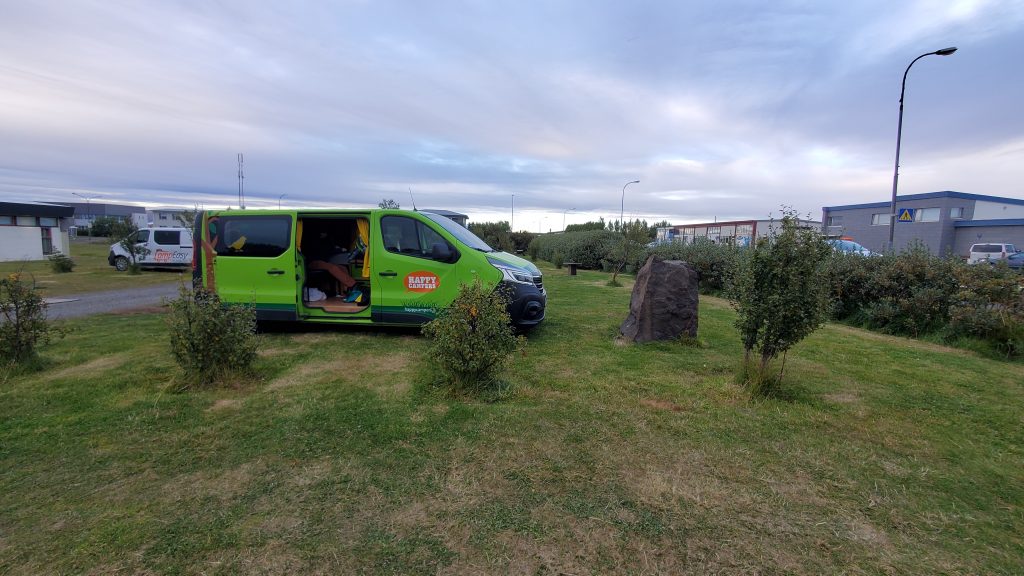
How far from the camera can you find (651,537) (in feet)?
8.08

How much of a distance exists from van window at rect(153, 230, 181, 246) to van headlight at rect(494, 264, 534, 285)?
21.2 meters

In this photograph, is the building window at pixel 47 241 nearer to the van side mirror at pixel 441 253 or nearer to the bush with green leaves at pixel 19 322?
the bush with green leaves at pixel 19 322

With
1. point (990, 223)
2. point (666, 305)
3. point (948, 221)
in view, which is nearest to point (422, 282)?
point (666, 305)

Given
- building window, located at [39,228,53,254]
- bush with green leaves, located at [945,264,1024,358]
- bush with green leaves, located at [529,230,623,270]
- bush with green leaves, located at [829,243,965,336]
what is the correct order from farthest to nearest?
building window, located at [39,228,53,254]
bush with green leaves, located at [529,230,623,270]
bush with green leaves, located at [829,243,965,336]
bush with green leaves, located at [945,264,1024,358]

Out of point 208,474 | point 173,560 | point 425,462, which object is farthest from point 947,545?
point 208,474

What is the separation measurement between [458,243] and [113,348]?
16.1 feet

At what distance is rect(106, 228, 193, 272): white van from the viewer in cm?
2114

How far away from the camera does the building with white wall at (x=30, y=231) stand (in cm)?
2702

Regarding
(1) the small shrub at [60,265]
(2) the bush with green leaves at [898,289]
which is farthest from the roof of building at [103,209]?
(2) the bush with green leaves at [898,289]

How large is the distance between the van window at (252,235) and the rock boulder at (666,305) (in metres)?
5.39

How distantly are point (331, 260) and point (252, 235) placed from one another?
1458 mm

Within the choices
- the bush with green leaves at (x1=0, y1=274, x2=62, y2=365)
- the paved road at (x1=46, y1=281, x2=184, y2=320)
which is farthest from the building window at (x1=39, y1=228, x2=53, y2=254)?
the bush with green leaves at (x1=0, y1=274, x2=62, y2=365)

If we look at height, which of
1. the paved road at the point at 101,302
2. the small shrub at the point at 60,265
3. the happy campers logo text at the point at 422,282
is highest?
the happy campers logo text at the point at 422,282

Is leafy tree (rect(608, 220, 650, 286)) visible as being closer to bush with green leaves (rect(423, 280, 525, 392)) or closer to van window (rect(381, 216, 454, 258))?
van window (rect(381, 216, 454, 258))
